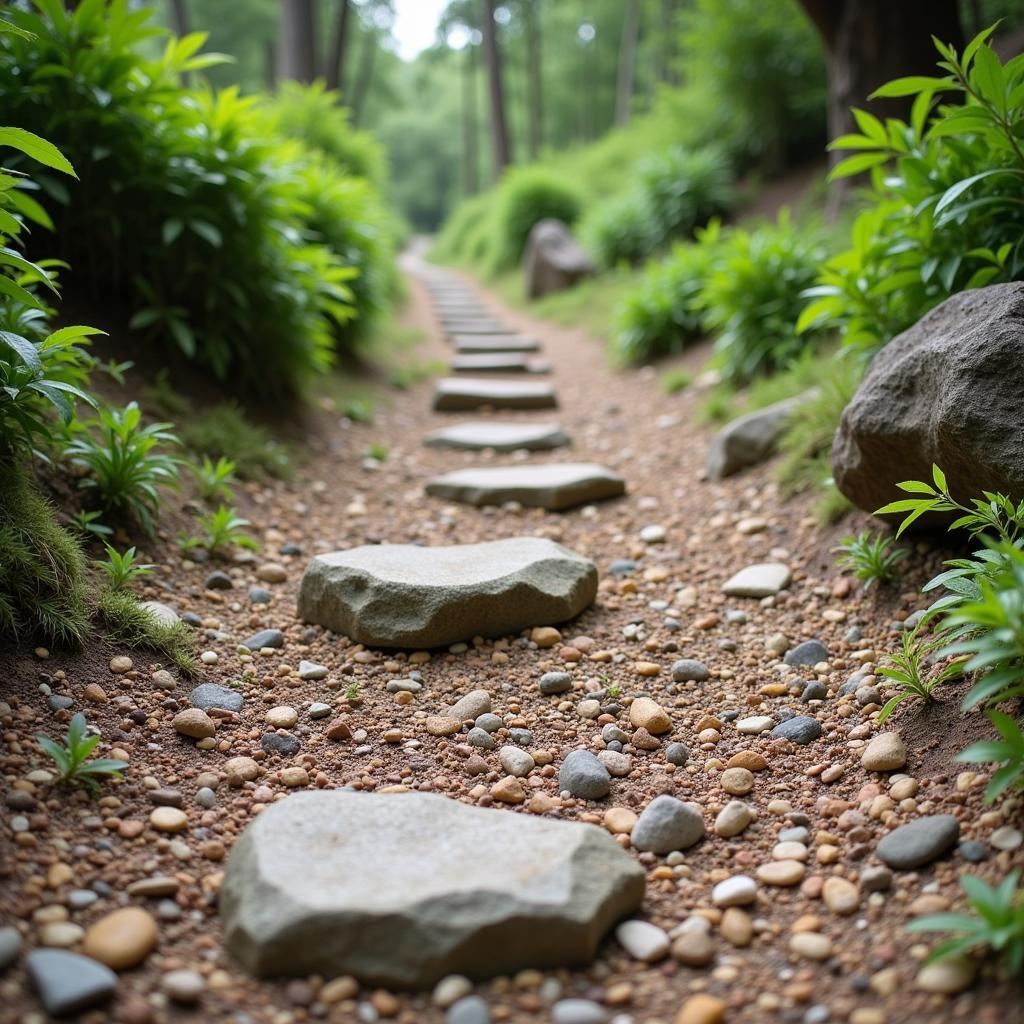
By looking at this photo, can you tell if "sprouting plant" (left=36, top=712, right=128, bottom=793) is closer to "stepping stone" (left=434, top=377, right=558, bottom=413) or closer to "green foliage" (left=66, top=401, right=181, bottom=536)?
"green foliage" (left=66, top=401, right=181, bottom=536)

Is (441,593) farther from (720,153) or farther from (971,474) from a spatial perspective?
(720,153)

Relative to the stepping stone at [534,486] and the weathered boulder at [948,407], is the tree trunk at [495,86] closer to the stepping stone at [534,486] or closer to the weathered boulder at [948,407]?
the stepping stone at [534,486]

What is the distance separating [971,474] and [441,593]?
1.41 m

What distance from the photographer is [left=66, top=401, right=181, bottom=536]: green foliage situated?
2543 mm

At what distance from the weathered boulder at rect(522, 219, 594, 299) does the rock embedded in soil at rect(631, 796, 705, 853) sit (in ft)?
24.9

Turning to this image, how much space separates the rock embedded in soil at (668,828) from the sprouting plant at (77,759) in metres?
1.08

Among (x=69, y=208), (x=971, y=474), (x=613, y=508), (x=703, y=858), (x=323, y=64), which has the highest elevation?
(x=323, y=64)

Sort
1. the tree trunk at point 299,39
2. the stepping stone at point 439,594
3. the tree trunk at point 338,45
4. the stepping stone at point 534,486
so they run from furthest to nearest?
the tree trunk at point 338,45 → the tree trunk at point 299,39 → the stepping stone at point 534,486 → the stepping stone at point 439,594

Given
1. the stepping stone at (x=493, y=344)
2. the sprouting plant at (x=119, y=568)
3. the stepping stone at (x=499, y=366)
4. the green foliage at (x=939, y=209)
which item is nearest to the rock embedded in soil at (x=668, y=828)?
the sprouting plant at (x=119, y=568)

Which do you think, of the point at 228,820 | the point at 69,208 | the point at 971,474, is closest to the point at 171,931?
the point at 228,820

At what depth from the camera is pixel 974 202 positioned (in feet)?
7.57

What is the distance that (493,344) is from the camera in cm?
702

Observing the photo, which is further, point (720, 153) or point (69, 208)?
point (720, 153)

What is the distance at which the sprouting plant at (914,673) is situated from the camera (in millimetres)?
1917
